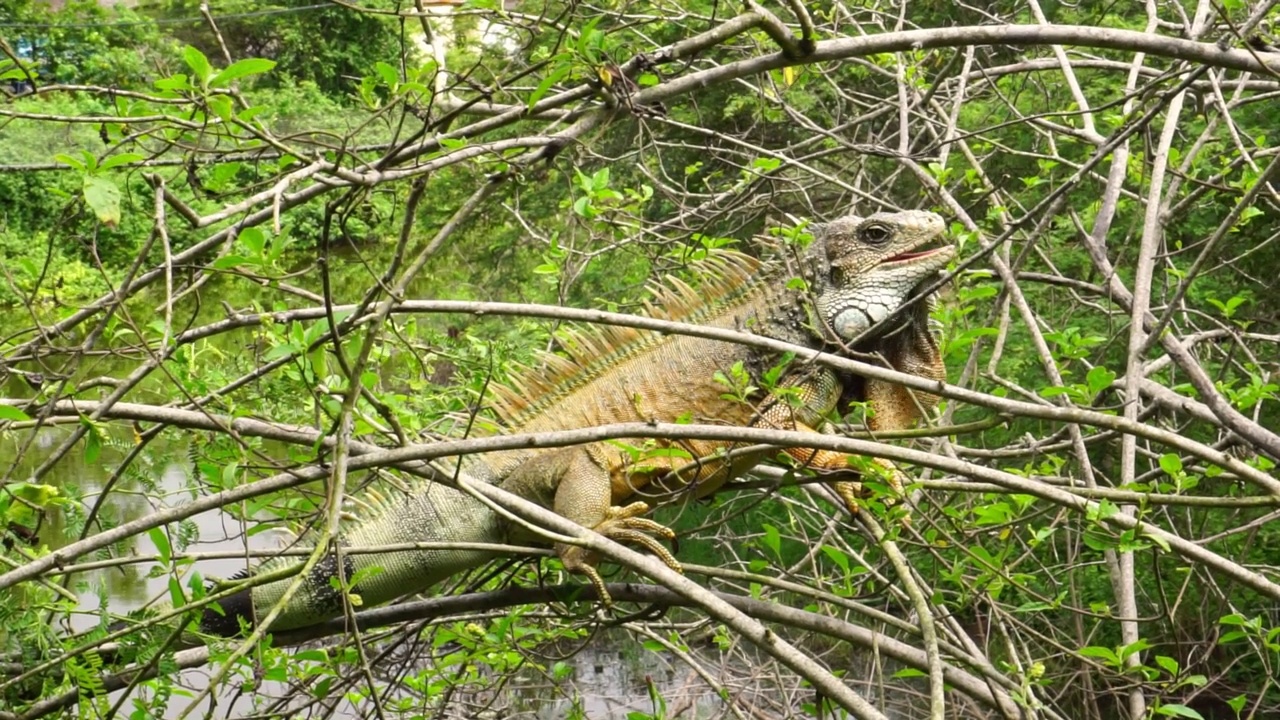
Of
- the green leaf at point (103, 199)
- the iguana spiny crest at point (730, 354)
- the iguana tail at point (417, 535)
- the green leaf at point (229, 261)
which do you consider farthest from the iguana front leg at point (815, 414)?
the green leaf at point (103, 199)

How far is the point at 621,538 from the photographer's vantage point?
3.32 m

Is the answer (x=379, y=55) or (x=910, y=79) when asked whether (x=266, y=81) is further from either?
(x=910, y=79)

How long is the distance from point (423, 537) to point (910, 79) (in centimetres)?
250

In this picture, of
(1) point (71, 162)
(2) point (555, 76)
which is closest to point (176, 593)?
(1) point (71, 162)

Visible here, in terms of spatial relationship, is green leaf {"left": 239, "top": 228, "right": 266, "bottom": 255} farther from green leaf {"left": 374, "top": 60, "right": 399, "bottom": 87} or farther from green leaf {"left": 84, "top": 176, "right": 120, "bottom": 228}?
green leaf {"left": 374, "top": 60, "right": 399, "bottom": 87}

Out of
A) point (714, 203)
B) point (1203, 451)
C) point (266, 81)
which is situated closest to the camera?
point (1203, 451)

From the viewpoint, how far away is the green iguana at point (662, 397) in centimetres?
339

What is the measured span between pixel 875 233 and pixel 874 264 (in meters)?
0.11

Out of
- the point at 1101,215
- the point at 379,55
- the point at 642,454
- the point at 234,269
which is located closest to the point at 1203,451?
the point at 642,454

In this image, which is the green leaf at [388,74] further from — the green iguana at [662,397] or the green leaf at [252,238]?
the green iguana at [662,397]

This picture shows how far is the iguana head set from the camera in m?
3.84

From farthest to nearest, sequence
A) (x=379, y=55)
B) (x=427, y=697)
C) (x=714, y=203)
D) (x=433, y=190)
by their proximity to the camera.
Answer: (x=379, y=55), (x=433, y=190), (x=714, y=203), (x=427, y=697)

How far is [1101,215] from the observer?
3869mm

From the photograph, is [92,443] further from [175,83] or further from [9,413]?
[175,83]
